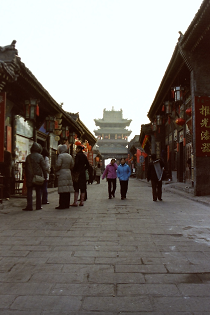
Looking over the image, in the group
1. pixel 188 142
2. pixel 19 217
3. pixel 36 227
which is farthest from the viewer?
pixel 188 142

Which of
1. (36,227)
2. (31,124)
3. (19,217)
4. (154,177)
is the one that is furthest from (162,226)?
(31,124)

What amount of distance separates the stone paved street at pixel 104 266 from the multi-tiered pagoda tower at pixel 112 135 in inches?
2151

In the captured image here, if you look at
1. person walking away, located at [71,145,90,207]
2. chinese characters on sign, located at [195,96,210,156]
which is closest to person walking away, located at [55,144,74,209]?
person walking away, located at [71,145,90,207]

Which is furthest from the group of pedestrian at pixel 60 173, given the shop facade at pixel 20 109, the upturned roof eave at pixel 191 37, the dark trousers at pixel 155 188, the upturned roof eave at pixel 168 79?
the upturned roof eave at pixel 168 79

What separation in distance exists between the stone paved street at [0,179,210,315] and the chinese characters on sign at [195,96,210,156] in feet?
15.5

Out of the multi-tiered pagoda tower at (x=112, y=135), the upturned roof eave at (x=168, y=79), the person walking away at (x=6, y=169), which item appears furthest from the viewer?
the multi-tiered pagoda tower at (x=112, y=135)

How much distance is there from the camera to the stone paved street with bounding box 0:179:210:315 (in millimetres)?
2477

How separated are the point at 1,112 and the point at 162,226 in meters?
4.87

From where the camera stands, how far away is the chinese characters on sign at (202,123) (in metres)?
10.5

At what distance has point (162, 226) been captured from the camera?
5.75 m

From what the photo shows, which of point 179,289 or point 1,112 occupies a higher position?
point 1,112

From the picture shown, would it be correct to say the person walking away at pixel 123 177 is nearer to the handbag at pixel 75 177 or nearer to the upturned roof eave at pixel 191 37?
the handbag at pixel 75 177

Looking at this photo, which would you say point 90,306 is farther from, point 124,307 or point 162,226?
point 162,226

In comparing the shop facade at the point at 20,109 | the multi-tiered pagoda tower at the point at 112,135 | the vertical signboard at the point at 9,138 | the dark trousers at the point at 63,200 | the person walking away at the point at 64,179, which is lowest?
the dark trousers at the point at 63,200
